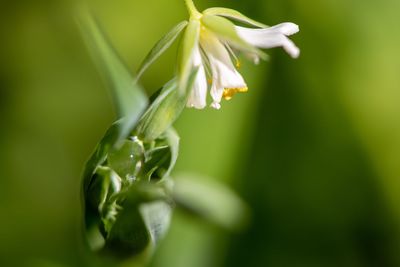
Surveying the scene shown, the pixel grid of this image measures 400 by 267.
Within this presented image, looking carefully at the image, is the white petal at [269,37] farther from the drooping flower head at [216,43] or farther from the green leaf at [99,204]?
the green leaf at [99,204]

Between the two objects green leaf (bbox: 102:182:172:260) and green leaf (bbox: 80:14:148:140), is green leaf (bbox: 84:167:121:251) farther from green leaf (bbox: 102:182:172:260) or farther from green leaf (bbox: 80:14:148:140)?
green leaf (bbox: 80:14:148:140)

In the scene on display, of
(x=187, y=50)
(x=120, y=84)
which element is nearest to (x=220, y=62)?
(x=187, y=50)

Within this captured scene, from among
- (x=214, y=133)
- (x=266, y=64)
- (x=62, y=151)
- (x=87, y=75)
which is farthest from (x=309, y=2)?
(x=62, y=151)

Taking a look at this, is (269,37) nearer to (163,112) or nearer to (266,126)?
(163,112)

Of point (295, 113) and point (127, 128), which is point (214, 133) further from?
point (127, 128)

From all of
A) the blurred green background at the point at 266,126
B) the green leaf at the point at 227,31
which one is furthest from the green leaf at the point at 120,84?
the blurred green background at the point at 266,126
